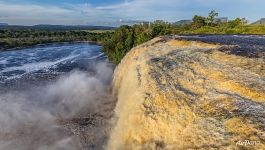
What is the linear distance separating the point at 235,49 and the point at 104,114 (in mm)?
10198

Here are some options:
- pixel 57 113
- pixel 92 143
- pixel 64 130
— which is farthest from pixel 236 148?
pixel 57 113

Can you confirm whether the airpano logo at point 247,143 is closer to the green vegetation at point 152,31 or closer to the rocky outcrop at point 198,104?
the rocky outcrop at point 198,104

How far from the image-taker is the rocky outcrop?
9844 mm

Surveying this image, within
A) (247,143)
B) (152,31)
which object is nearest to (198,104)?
(247,143)

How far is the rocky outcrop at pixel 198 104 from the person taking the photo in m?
9.84

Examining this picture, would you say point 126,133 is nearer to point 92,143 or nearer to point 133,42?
point 92,143

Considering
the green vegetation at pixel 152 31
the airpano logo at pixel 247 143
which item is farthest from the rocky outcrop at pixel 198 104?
the green vegetation at pixel 152 31

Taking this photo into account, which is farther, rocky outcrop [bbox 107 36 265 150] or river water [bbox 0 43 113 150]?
river water [bbox 0 43 113 150]

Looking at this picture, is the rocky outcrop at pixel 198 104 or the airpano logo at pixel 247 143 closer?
the airpano logo at pixel 247 143

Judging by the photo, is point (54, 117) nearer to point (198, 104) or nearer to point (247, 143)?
point (198, 104)

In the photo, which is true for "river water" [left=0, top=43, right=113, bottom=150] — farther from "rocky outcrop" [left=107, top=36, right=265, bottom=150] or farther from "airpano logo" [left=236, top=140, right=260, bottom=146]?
"airpano logo" [left=236, top=140, right=260, bottom=146]

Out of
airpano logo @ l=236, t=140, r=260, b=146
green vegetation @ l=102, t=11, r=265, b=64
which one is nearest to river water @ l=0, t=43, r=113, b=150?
airpano logo @ l=236, t=140, r=260, b=146

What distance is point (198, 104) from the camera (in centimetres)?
1195

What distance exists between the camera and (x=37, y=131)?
20.7 metres
